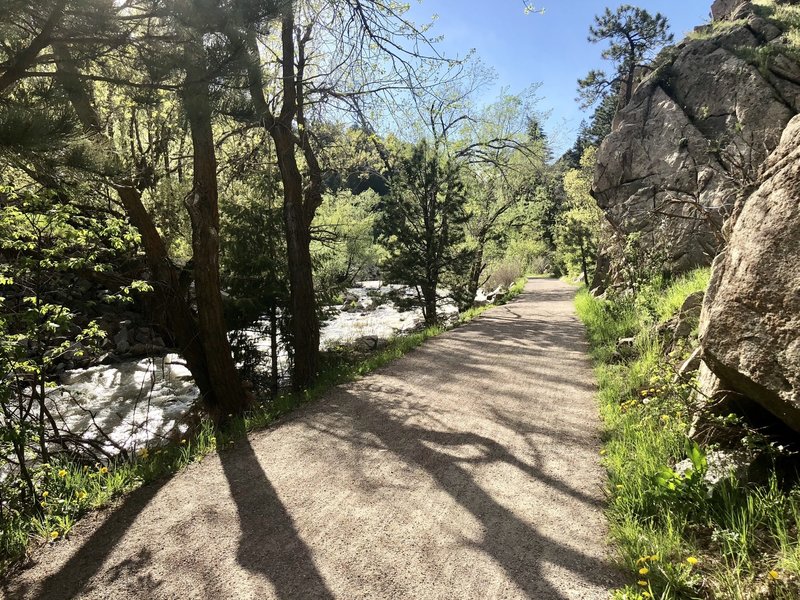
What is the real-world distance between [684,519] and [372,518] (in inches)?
78.1

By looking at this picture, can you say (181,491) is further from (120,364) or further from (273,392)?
(120,364)

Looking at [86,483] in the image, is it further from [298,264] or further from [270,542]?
[298,264]

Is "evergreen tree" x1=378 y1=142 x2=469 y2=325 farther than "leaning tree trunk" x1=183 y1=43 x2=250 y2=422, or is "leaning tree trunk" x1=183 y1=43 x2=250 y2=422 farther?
"evergreen tree" x1=378 y1=142 x2=469 y2=325

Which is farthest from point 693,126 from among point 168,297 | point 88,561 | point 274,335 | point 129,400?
point 129,400

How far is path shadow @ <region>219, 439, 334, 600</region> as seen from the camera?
2466mm

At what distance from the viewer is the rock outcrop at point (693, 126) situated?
10352 mm

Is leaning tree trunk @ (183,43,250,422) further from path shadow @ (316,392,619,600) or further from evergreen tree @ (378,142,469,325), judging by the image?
evergreen tree @ (378,142,469,325)

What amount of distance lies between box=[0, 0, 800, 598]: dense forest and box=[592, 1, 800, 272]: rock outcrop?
72 mm

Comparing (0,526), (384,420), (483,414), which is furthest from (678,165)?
(0,526)

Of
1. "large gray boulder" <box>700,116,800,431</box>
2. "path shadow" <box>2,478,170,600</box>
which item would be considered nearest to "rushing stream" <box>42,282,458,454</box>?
"path shadow" <box>2,478,170,600</box>

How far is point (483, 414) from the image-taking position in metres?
5.02

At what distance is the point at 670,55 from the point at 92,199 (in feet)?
54.8

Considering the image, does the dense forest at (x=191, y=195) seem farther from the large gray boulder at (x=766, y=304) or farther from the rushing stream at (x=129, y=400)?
the large gray boulder at (x=766, y=304)

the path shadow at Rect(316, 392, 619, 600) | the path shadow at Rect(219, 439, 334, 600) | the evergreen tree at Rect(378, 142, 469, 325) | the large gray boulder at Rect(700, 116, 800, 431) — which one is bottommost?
the path shadow at Rect(316, 392, 619, 600)
